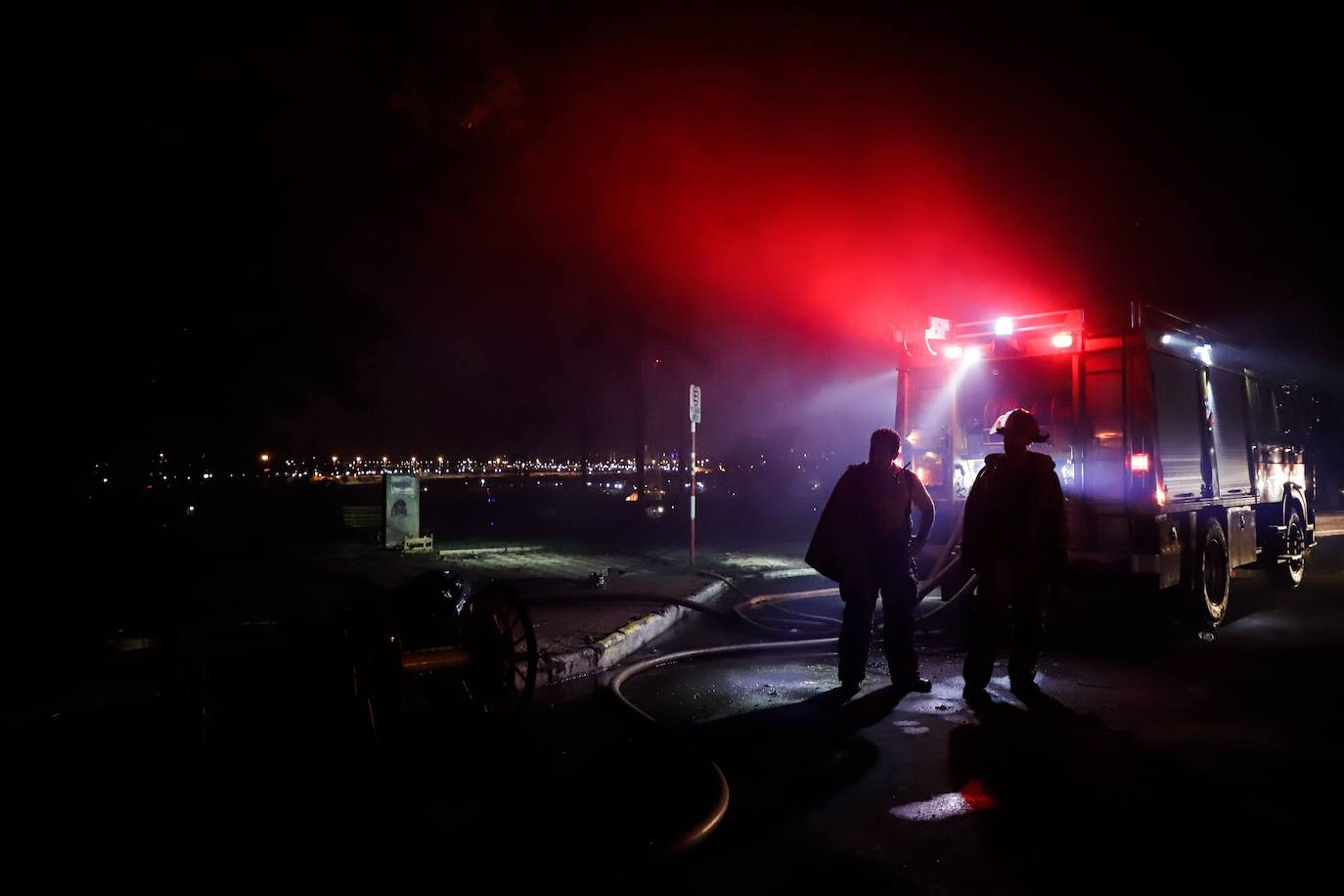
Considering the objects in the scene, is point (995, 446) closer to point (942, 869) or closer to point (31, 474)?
point (942, 869)

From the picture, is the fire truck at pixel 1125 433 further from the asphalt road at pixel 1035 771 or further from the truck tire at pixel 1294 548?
the asphalt road at pixel 1035 771

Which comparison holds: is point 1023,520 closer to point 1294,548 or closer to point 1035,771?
point 1035,771

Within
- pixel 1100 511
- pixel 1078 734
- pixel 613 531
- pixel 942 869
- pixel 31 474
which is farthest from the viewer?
pixel 613 531

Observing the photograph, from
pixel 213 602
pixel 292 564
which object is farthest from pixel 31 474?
pixel 213 602

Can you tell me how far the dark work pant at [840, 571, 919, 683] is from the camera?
5.89 meters

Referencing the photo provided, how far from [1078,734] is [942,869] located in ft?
7.14

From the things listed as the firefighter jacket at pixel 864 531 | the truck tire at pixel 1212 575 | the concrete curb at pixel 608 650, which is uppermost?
the firefighter jacket at pixel 864 531

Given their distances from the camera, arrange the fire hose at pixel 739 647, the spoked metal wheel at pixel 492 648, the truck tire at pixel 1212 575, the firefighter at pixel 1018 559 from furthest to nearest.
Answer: the truck tire at pixel 1212 575, the firefighter at pixel 1018 559, the spoked metal wheel at pixel 492 648, the fire hose at pixel 739 647

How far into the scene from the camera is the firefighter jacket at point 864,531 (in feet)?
19.4

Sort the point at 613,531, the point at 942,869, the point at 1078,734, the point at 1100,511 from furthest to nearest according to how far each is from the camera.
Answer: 1. the point at 613,531
2. the point at 1100,511
3. the point at 1078,734
4. the point at 942,869

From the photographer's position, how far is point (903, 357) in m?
9.38

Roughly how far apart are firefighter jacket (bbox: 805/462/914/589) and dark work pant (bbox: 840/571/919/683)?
0.09m

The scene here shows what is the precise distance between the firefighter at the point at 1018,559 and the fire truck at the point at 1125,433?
2216 mm

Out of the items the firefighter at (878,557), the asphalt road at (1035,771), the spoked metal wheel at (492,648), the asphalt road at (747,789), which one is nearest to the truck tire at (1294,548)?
the asphalt road at (1035,771)
